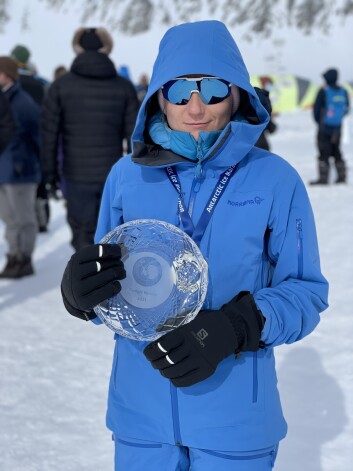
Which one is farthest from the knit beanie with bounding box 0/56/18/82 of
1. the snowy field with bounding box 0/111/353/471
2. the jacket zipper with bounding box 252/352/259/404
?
the jacket zipper with bounding box 252/352/259/404

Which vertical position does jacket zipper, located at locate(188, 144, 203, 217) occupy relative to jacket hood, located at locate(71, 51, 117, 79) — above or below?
above

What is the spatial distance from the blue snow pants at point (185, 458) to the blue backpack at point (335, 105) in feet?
32.6

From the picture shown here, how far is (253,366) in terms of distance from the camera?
5.76ft

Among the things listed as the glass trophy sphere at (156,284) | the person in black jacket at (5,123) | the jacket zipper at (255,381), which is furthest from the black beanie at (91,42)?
the jacket zipper at (255,381)

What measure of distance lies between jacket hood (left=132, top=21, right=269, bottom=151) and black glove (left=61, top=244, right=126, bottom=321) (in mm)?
441

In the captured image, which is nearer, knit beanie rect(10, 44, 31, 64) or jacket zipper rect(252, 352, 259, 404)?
jacket zipper rect(252, 352, 259, 404)

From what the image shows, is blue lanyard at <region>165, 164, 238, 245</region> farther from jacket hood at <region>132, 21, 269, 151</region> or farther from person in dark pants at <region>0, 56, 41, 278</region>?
person in dark pants at <region>0, 56, 41, 278</region>

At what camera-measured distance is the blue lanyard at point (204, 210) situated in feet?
5.67

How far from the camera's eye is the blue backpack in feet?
36.8

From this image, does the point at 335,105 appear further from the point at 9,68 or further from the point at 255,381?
the point at 255,381

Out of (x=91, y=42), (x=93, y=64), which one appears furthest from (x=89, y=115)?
(x=91, y=42)

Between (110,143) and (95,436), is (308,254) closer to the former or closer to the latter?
(95,436)

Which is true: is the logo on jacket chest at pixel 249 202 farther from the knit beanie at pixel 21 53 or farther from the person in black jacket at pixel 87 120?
the knit beanie at pixel 21 53

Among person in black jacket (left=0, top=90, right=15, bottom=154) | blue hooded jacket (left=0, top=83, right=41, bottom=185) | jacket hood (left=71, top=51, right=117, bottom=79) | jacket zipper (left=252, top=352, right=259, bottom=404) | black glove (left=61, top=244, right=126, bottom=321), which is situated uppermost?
black glove (left=61, top=244, right=126, bottom=321)
